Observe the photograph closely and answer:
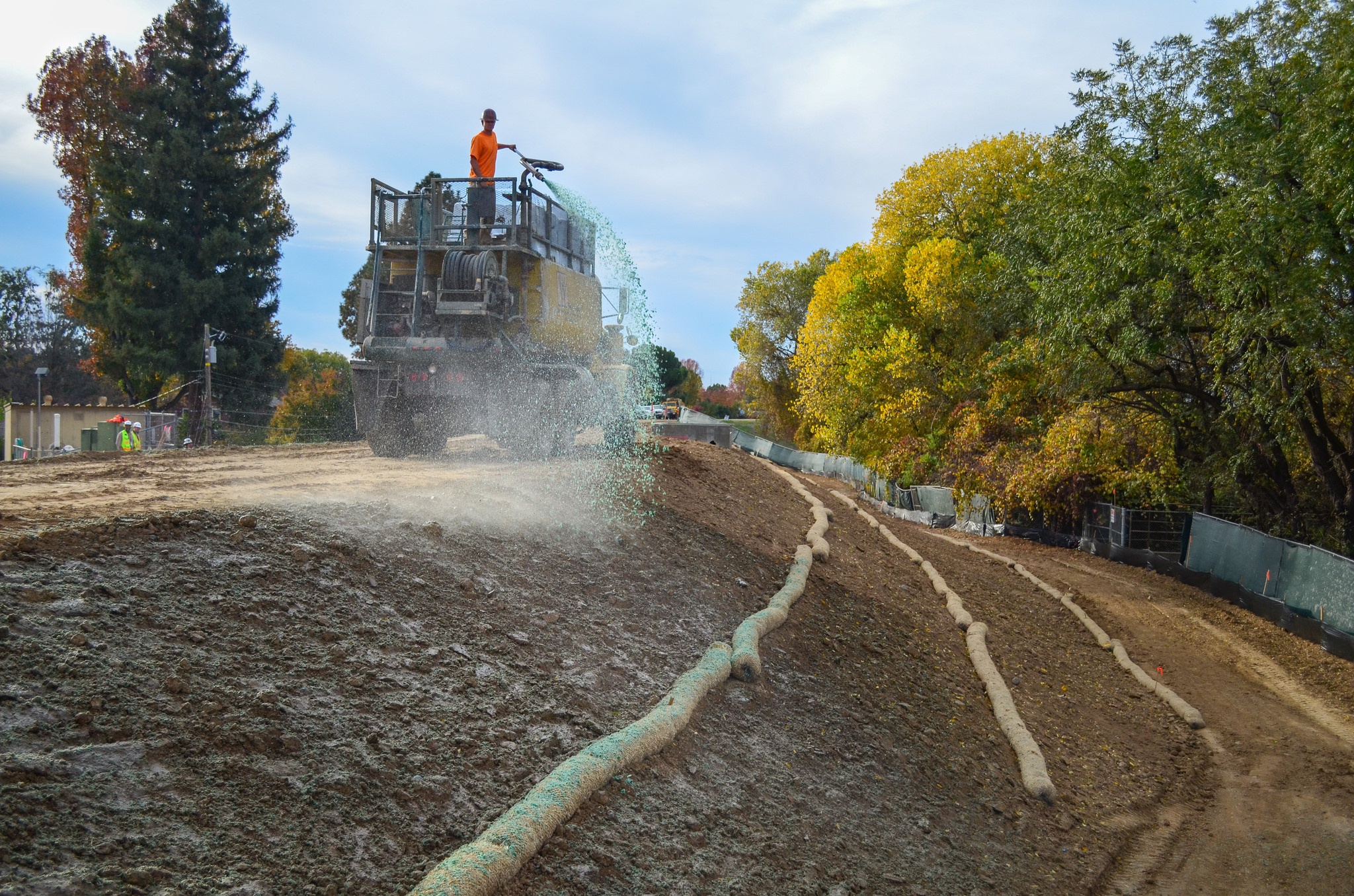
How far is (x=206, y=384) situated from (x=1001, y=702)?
30.3 metres

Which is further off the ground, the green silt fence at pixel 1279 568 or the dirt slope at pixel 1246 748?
the green silt fence at pixel 1279 568

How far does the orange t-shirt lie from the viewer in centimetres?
1213

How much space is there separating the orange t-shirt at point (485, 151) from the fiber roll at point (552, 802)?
8.33 metres

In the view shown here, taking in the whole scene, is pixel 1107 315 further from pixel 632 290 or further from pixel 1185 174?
pixel 632 290

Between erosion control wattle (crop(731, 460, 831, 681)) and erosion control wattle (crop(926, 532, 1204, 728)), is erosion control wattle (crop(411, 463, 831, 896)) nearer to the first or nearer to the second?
erosion control wattle (crop(731, 460, 831, 681))

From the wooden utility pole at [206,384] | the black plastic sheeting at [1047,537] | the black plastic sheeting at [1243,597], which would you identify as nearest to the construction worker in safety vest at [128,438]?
the wooden utility pole at [206,384]

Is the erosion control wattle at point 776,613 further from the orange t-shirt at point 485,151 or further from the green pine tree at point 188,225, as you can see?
the green pine tree at point 188,225

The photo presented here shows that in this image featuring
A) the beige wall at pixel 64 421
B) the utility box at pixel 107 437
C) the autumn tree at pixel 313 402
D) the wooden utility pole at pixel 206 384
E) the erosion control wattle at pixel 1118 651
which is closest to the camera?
the erosion control wattle at pixel 1118 651

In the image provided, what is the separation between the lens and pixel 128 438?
20203 millimetres

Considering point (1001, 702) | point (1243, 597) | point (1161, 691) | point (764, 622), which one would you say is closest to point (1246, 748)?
point (1161, 691)

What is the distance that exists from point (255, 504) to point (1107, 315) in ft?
42.7

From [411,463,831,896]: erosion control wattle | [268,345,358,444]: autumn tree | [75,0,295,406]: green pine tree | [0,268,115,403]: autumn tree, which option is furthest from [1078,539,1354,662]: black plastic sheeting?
[0,268,115,403]: autumn tree

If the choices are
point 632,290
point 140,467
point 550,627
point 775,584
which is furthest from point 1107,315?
point 140,467

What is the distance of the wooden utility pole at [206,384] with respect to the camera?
30.7m
